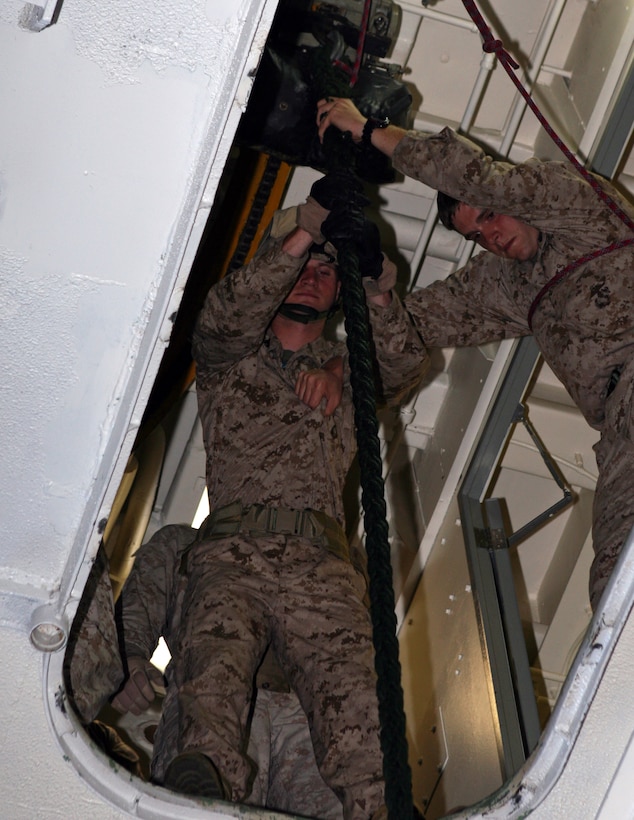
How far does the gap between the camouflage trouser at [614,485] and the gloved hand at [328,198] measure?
81 centimetres

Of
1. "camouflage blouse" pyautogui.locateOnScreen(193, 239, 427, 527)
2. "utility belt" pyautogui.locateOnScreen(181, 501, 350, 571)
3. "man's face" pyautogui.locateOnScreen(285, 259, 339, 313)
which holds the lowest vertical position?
"utility belt" pyautogui.locateOnScreen(181, 501, 350, 571)

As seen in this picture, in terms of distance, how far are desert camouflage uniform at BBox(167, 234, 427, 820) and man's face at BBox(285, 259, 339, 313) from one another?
149mm

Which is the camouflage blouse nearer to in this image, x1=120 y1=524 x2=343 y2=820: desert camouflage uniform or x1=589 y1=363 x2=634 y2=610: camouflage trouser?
x1=120 y1=524 x2=343 y2=820: desert camouflage uniform

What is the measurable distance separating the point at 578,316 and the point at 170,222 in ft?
5.31

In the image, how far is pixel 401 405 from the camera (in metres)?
3.95

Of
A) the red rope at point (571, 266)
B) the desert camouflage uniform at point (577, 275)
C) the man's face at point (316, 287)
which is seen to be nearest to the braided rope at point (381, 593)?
the desert camouflage uniform at point (577, 275)

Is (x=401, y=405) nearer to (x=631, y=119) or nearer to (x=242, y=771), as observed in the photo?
(x=631, y=119)

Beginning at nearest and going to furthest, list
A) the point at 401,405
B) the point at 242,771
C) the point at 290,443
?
the point at 242,771, the point at 290,443, the point at 401,405

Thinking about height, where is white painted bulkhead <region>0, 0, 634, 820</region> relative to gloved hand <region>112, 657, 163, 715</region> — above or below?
above

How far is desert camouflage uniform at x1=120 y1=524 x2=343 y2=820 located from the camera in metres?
2.30

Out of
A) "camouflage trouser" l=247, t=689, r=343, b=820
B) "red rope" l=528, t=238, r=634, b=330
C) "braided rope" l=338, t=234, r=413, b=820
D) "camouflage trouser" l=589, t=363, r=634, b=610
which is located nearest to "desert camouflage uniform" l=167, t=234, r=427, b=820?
"camouflage trouser" l=247, t=689, r=343, b=820

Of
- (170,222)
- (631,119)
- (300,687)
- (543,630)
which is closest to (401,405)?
(543,630)

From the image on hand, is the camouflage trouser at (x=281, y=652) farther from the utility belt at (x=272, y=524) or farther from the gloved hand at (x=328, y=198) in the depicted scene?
the gloved hand at (x=328, y=198)

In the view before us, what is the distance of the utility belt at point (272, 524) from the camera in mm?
2660
